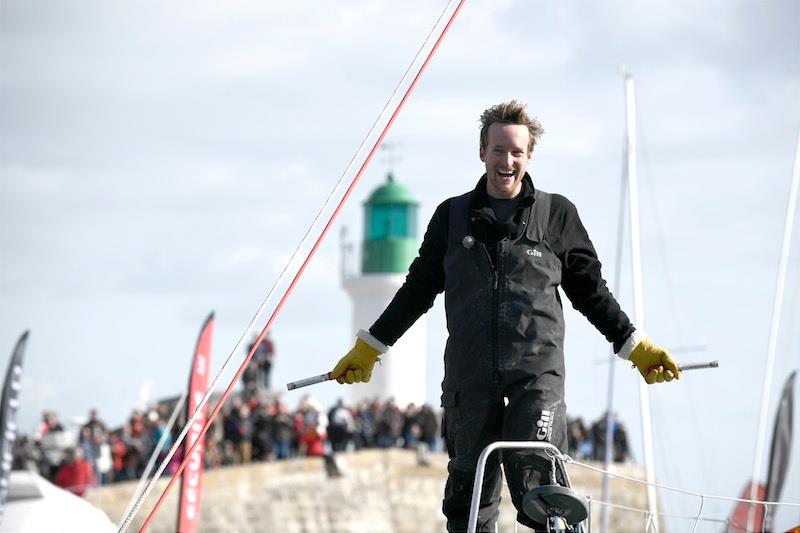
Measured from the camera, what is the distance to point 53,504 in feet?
30.1

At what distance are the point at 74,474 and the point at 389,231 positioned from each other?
28994 mm

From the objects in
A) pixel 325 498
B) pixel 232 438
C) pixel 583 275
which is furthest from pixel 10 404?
pixel 325 498

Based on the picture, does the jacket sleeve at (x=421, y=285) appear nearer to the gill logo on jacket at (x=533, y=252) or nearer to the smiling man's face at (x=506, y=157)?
the smiling man's face at (x=506, y=157)

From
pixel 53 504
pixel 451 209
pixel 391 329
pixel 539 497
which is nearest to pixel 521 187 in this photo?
pixel 451 209

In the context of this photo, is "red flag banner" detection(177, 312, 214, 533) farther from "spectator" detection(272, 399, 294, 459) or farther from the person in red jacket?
"spectator" detection(272, 399, 294, 459)

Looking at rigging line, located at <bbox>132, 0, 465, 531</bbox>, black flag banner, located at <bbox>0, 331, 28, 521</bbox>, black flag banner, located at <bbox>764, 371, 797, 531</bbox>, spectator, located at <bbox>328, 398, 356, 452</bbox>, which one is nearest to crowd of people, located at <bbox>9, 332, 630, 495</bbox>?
spectator, located at <bbox>328, 398, 356, 452</bbox>

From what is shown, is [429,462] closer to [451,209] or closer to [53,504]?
[53,504]

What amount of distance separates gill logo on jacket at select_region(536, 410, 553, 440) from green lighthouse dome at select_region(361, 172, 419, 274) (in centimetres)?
4410

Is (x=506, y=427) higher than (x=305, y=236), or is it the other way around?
(x=305, y=236)

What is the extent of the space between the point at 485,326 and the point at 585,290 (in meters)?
0.54

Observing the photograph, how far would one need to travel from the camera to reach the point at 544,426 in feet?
19.6

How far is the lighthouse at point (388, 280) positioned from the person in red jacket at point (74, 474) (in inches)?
1039

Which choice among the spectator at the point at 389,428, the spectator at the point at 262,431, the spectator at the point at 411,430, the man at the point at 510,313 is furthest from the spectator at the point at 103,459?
the man at the point at 510,313

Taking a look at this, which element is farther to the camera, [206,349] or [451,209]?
[206,349]
